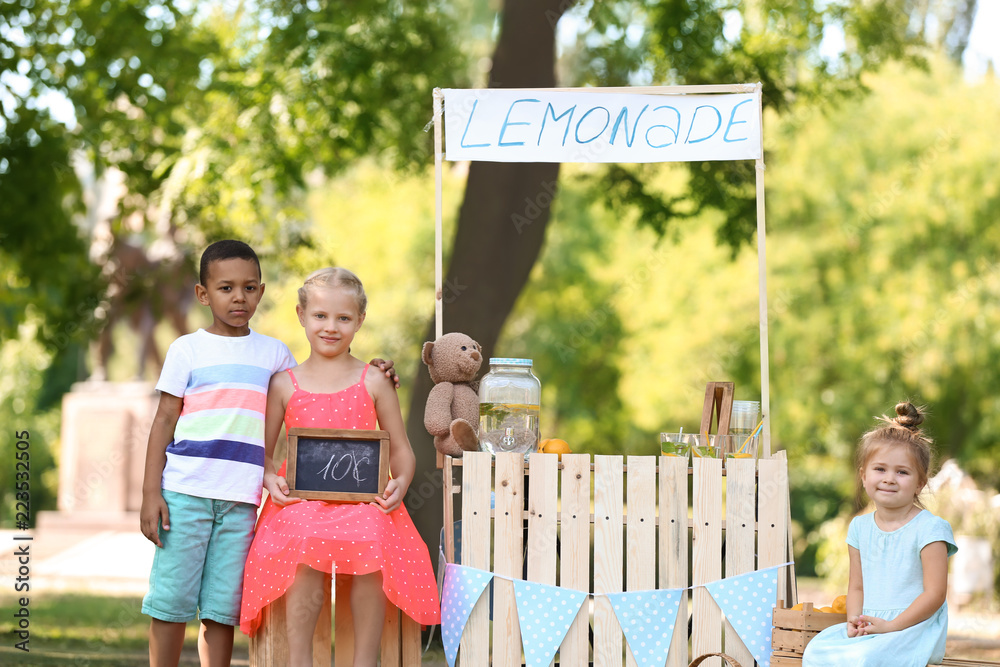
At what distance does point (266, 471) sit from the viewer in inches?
159

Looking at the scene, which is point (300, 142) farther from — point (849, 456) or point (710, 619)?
point (849, 456)

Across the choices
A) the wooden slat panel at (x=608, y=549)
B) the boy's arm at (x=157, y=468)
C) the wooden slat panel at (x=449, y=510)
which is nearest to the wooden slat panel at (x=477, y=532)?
the wooden slat panel at (x=449, y=510)

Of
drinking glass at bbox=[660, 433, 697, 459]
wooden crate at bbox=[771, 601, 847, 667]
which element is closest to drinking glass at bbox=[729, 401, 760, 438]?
drinking glass at bbox=[660, 433, 697, 459]

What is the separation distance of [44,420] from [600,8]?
867 inches

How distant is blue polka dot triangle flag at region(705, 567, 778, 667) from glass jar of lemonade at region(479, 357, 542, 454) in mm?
932

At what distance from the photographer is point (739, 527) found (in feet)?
12.9

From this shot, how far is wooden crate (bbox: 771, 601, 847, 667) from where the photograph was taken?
3773 millimetres

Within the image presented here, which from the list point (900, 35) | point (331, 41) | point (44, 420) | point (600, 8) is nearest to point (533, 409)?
point (331, 41)

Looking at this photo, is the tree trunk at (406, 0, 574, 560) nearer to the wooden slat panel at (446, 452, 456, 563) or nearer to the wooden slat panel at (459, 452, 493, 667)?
the wooden slat panel at (446, 452, 456, 563)

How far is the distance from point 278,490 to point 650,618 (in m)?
1.49

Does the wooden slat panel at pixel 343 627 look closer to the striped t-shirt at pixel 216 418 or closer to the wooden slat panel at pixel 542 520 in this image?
the striped t-shirt at pixel 216 418

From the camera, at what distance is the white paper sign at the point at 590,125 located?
4441 mm

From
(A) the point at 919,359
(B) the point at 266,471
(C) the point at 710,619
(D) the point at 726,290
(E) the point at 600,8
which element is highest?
(E) the point at 600,8

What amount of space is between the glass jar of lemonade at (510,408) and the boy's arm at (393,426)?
0.34 m
